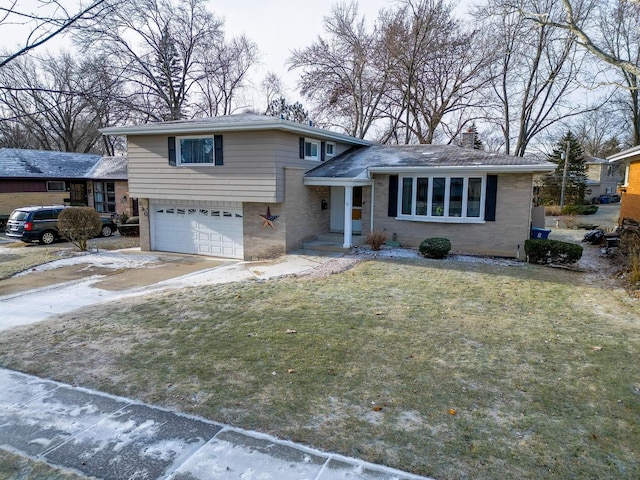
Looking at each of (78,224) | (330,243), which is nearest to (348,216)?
(330,243)

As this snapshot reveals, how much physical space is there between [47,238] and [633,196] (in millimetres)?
26001

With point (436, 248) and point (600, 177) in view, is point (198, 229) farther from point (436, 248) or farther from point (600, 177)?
point (600, 177)

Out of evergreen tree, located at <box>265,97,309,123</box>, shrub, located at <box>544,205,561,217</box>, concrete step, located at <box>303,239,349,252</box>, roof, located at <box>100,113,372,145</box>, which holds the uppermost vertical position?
evergreen tree, located at <box>265,97,309,123</box>

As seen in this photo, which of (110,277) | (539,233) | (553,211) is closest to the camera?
(110,277)

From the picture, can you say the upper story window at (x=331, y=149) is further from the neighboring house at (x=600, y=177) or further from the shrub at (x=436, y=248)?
the neighboring house at (x=600, y=177)

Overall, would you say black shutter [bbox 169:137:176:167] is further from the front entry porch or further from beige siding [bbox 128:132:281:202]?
the front entry porch

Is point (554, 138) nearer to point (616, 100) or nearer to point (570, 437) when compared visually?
point (616, 100)

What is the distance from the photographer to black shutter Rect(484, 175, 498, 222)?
46.0ft

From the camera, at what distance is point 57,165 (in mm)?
27125

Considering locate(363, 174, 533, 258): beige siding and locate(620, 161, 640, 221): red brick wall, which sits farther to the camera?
locate(620, 161, 640, 221): red brick wall

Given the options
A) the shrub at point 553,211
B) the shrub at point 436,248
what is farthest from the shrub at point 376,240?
the shrub at point 553,211

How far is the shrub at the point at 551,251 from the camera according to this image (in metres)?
12.4

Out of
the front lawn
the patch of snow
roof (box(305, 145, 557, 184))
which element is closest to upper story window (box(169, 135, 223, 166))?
roof (box(305, 145, 557, 184))

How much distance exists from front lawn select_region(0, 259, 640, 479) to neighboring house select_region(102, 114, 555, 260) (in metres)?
5.05
